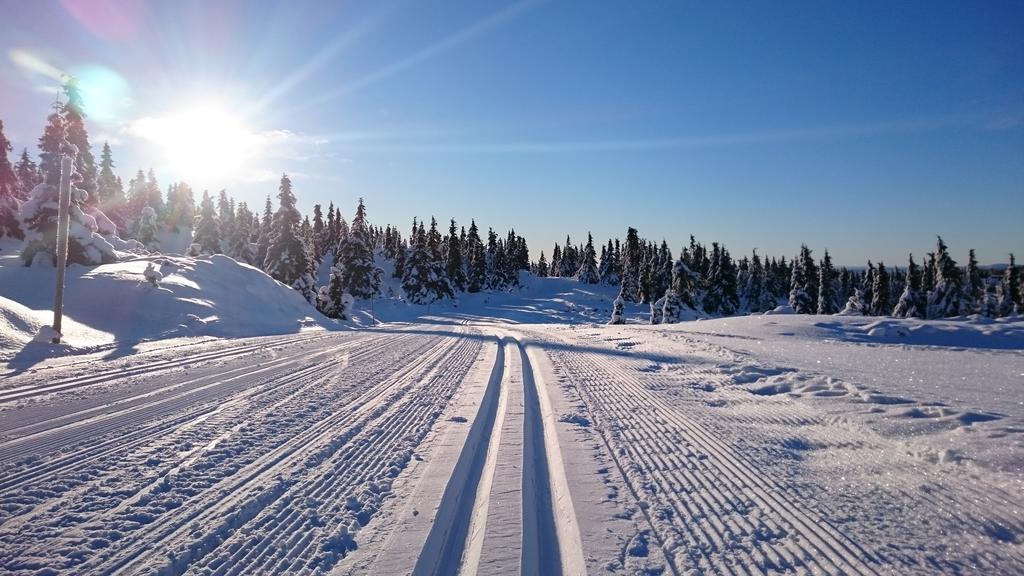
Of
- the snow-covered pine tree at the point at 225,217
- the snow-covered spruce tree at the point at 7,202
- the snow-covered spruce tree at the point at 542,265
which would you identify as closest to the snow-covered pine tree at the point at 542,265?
the snow-covered spruce tree at the point at 542,265

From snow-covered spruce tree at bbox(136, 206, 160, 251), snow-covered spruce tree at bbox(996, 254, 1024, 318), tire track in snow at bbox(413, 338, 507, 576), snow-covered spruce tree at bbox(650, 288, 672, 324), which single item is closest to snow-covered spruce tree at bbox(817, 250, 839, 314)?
snow-covered spruce tree at bbox(996, 254, 1024, 318)

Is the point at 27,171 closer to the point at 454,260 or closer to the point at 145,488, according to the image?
the point at 454,260

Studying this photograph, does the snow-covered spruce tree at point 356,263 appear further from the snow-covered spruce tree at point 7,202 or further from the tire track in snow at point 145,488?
the tire track in snow at point 145,488

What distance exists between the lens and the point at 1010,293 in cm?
5569

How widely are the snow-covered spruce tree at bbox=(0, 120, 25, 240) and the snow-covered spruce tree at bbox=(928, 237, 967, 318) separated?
84.2 meters

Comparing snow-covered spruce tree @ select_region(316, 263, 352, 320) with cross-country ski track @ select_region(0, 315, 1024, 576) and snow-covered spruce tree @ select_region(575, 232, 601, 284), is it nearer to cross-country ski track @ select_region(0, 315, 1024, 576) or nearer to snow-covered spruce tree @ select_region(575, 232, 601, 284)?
cross-country ski track @ select_region(0, 315, 1024, 576)

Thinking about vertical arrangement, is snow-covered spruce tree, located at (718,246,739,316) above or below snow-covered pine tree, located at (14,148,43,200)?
below

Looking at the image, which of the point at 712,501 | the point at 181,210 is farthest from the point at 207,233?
the point at 712,501

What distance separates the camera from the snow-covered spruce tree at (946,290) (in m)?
48.1

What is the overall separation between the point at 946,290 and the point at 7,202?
86.0 metres

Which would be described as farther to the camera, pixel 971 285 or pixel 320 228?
pixel 320 228

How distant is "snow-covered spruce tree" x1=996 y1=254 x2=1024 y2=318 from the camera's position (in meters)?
54.1

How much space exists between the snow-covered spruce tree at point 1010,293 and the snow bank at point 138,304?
73.8m

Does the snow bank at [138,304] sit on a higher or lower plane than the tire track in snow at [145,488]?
higher
